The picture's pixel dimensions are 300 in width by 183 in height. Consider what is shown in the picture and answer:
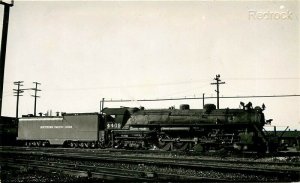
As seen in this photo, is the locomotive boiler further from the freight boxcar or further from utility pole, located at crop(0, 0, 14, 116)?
utility pole, located at crop(0, 0, 14, 116)

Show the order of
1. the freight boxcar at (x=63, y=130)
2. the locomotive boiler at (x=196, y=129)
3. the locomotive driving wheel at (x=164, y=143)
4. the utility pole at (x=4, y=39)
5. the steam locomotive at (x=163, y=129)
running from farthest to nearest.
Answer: the freight boxcar at (x=63, y=130), the locomotive driving wheel at (x=164, y=143), the steam locomotive at (x=163, y=129), the locomotive boiler at (x=196, y=129), the utility pole at (x=4, y=39)

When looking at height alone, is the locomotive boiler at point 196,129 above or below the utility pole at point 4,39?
below

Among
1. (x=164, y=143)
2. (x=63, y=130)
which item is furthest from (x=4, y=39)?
(x=63, y=130)

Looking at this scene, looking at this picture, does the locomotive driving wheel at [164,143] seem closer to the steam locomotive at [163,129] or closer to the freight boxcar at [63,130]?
the steam locomotive at [163,129]

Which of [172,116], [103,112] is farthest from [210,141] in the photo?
[103,112]

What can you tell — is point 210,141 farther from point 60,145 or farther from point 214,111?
point 60,145

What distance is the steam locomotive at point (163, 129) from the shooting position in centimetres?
1867

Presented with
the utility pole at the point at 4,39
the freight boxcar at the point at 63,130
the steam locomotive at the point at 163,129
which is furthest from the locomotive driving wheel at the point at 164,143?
the utility pole at the point at 4,39

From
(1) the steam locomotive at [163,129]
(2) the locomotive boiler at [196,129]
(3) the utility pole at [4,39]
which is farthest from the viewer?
(1) the steam locomotive at [163,129]

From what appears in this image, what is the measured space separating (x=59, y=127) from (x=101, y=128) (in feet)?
14.3

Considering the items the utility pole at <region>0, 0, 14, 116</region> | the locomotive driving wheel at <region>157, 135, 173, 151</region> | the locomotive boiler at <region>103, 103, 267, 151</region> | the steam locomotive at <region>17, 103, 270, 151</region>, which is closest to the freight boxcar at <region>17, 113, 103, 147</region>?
the steam locomotive at <region>17, 103, 270, 151</region>

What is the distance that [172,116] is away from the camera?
20906mm

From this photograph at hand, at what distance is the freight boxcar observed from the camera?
2608cm

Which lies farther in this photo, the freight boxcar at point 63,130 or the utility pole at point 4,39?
the freight boxcar at point 63,130
